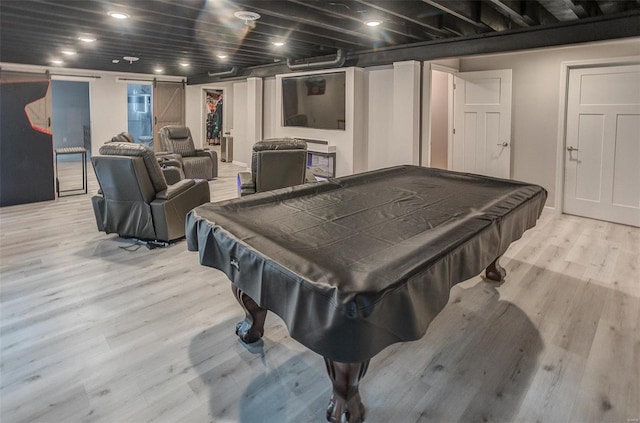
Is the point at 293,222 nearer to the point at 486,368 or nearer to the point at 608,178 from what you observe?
the point at 486,368

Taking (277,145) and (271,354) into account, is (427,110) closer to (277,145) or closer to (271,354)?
(277,145)

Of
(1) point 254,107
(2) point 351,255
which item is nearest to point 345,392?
(2) point 351,255

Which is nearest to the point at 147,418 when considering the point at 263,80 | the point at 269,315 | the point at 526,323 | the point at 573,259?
the point at 269,315

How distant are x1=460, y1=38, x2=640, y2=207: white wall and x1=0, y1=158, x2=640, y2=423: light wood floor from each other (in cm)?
216

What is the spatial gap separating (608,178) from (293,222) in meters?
4.90

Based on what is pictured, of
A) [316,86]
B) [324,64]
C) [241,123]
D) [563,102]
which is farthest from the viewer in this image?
[241,123]

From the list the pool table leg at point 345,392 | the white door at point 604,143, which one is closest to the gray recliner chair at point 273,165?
the pool table leg at point 345,392

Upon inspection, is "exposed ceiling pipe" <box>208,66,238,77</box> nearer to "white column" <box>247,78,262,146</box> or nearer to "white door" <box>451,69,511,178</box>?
"white column" <box>247,78,262,146</box>

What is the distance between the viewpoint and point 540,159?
18.5 feet

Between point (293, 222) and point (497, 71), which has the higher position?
point (497, 71)

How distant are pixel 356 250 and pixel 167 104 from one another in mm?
10095

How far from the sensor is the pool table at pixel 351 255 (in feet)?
4.58

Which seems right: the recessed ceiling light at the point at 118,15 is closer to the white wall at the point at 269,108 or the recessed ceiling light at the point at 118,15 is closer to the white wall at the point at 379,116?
the white wall at the point at 379,116

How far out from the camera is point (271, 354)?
93.2 inches
